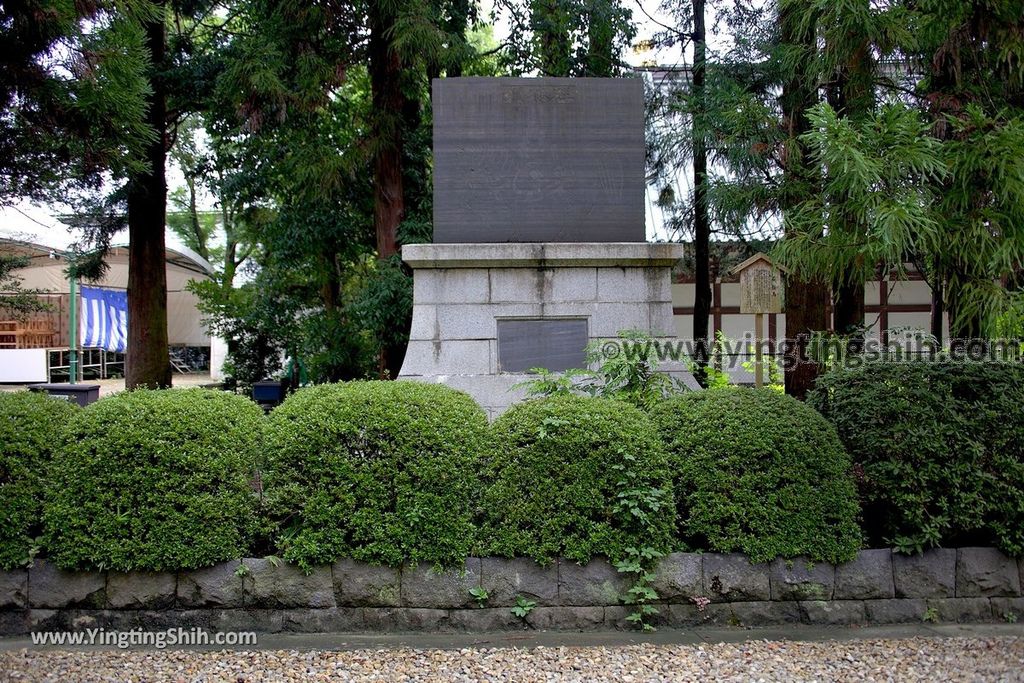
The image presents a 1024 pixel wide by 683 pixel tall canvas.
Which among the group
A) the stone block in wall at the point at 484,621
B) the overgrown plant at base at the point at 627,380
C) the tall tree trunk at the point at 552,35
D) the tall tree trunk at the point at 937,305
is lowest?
the stone block in wall at the point at 484,621

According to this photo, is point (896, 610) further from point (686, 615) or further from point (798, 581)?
point (686, 615)

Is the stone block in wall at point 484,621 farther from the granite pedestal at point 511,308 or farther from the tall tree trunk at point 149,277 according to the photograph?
the tall tree trunk at point 149,277

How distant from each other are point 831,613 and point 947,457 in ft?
3.52

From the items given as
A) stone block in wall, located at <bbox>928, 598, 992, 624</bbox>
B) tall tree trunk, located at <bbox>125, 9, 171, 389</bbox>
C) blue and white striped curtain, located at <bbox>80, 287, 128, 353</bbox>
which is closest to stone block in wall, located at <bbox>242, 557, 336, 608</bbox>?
stone block in wall, located at <bbox>928, 598, 992, 624</bbox>

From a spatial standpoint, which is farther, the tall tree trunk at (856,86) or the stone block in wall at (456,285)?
the stone block in wall at (456,285)

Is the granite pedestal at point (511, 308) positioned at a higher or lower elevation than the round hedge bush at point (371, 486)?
higher

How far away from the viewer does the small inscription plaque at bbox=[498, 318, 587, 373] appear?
6.35 meters

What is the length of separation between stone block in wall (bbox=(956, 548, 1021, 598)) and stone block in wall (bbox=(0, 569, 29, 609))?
16.4 ft

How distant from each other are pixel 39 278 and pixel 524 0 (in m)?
14.5

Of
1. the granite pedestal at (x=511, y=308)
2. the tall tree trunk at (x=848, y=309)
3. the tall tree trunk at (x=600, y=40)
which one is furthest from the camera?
the tall tree trunk at (x=600, y=40)

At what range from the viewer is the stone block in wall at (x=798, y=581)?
3.94 metres

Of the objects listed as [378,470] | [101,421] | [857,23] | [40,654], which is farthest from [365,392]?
[857,23]

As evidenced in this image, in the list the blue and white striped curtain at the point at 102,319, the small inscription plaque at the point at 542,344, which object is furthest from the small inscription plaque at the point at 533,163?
the blue and white striped curtain at the point at 102,319

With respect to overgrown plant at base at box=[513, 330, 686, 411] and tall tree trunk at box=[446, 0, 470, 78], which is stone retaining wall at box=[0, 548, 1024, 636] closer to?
overgrown plant at base at box=[513, 330, 686, 411]
